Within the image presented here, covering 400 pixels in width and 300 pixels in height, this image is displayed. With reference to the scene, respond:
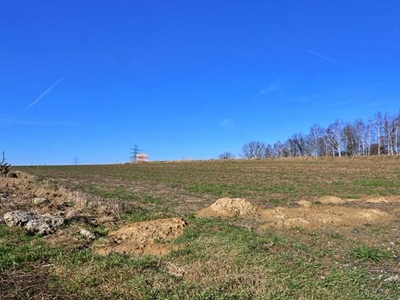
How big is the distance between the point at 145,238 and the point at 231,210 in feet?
13.7

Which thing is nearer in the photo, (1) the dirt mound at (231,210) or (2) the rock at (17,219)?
(2) the rock at (17,219)

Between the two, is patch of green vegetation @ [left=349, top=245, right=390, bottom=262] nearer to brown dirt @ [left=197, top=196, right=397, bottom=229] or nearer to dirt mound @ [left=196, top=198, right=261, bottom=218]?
brown dirt @ [left=197, top=196, right=397, bottom=229]

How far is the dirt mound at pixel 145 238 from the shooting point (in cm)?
709

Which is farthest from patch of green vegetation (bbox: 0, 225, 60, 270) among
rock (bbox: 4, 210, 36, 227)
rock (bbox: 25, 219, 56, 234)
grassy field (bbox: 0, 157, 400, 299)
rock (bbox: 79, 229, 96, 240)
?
rock (bbox: 79, 229, 96, 240)

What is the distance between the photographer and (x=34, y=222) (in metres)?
8.96

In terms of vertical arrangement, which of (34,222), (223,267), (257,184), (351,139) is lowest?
(223,267)

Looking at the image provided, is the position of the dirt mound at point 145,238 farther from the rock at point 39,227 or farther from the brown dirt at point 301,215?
the brown dirt at point 301,215

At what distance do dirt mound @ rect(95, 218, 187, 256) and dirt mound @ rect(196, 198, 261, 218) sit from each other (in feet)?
8.42

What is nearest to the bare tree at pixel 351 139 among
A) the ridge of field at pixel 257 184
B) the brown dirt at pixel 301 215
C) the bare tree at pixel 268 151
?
the bare tree at pixel 268 151

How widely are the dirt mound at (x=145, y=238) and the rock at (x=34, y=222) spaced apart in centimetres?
143

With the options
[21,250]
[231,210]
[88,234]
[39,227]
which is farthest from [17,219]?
[231,210]

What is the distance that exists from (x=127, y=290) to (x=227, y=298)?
→ 4.43 ft

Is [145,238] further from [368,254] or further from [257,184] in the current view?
[257,184]

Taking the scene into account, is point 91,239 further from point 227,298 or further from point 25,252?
point 227,298
